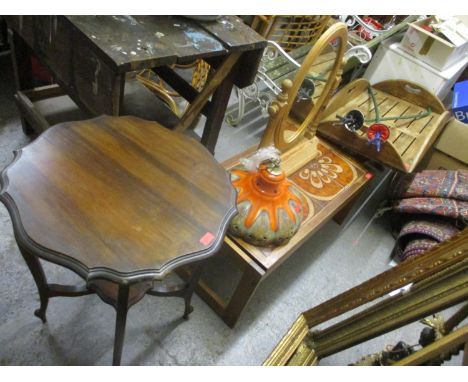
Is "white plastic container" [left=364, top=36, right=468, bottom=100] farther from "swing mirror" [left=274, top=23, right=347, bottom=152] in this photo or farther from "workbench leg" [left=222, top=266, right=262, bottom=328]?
"workbench leg" [left=222, top=266, right=262, bottom=328]

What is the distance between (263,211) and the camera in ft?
4.25

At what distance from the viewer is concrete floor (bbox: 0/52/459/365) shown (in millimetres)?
1361

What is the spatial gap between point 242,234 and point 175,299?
0.50 metres

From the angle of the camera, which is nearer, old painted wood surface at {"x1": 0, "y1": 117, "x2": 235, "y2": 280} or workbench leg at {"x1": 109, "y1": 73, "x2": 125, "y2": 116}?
old painted wood surface at {"x1": 0, "y1": 117, "x2": 235, "y2": 280}

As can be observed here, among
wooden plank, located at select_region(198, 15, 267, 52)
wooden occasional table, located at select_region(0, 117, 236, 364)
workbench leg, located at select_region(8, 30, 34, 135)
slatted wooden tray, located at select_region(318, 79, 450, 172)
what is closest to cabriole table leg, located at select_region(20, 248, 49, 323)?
wooden occasional table, located at select_region(0, 117, 236, 364)

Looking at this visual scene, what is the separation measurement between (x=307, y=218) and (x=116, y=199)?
2.87 feet

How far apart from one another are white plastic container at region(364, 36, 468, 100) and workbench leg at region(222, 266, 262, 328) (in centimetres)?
208

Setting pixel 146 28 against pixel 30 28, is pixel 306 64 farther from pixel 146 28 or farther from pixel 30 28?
pixel 30 28

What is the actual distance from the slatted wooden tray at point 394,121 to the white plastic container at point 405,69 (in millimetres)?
224

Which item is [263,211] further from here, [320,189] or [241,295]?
[320,189]

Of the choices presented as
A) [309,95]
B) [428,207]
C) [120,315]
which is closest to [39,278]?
[120,315]

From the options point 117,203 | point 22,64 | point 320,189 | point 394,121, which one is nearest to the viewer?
point 117,203

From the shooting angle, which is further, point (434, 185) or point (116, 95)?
point (434, 185)

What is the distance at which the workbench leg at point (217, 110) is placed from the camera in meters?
1.68
